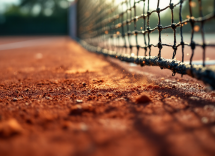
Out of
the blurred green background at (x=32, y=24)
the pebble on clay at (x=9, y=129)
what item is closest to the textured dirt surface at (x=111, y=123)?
the pebble on clay at (x=9, y=129)

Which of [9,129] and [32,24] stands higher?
[32,24]

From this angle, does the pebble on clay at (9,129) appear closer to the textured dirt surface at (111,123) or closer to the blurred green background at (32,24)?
the textured dirt surface at (111,123)

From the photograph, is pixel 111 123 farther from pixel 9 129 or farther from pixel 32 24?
pixel 32 24

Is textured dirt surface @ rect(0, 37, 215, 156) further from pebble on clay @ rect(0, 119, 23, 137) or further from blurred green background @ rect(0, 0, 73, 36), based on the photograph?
blurred green background @ rect(0, 0, 73, 36)

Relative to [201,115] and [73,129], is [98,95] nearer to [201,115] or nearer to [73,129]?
[73,129]

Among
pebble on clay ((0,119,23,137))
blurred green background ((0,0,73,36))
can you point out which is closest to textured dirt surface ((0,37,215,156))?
pebble on clay ((0,119,23,137))

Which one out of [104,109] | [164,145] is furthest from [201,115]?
[104,109]

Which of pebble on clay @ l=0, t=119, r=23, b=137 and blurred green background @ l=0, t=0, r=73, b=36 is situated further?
blurred green background @ l=0, t=0, r=73, b=36

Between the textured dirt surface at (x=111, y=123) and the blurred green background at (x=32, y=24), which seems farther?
the blurred green background at (x=32, y=24)

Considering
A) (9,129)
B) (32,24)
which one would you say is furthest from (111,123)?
(32,24)

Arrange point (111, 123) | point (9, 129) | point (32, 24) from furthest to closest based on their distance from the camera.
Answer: point (32, 24), point (111, 123), point (9, 129)

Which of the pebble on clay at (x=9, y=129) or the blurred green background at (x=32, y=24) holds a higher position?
the blurred green background at (x=32, y=24)
